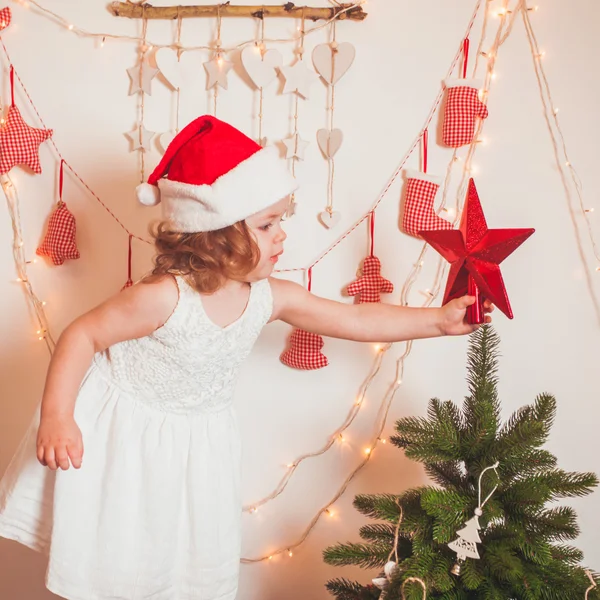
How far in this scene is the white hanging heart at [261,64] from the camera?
1350 millimetres

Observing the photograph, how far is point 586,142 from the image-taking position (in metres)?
1.35

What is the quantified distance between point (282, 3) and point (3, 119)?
0.67 meters

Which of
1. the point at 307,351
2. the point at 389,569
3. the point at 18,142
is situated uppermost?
the point at 18,142

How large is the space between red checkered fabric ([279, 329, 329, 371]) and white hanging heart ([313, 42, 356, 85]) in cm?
54

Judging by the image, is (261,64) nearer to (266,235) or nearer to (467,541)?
(266,235)

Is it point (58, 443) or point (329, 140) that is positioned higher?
point (329, 140)

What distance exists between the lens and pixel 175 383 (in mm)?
1130

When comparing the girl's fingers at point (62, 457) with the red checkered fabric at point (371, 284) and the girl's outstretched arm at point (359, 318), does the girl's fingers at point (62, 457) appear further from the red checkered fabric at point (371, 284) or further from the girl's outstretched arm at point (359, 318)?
the red checkered fabric at point (371, 284)

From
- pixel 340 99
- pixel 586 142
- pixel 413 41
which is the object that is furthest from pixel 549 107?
pixel 340 99

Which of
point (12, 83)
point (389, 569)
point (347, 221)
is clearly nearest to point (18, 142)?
point (12, 83)

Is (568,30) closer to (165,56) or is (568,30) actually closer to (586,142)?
(586,142)

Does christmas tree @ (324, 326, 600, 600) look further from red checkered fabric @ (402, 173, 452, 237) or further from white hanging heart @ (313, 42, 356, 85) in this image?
white hanging heart @ (313, 42, 356, 85)

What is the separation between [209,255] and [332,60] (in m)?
0.56

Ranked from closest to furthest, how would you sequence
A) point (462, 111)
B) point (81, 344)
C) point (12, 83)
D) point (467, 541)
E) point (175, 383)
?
point (467, 541), point (81, 344), point (175, 383), point (462, 111), point (12, 83)
